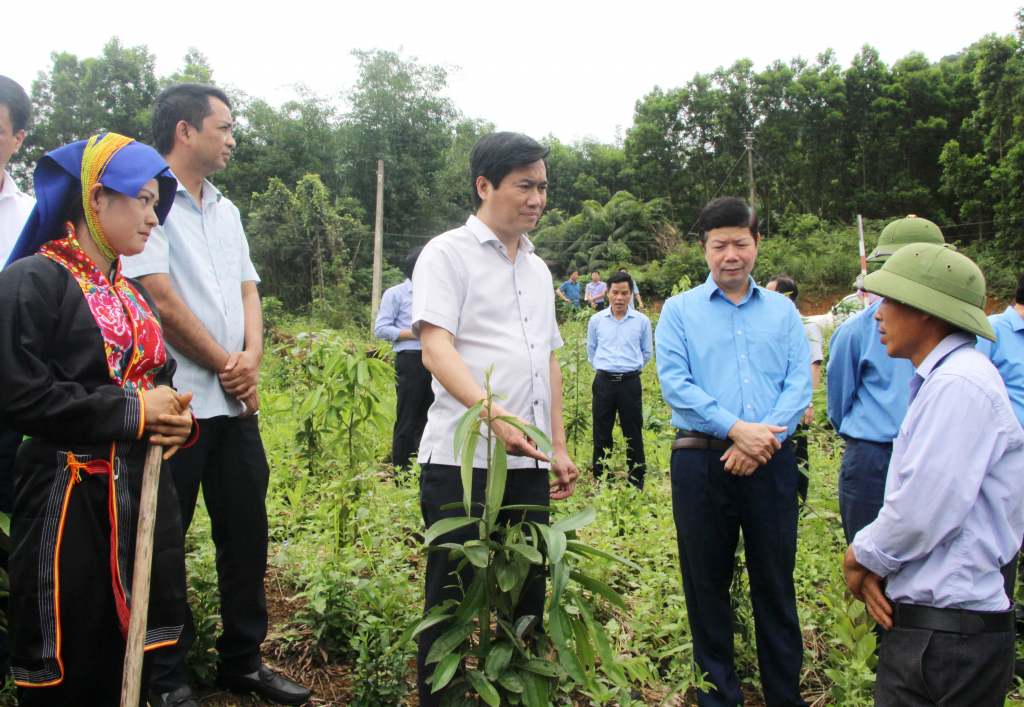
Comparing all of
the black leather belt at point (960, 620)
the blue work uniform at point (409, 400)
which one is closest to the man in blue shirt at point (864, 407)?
the black leather belt at point (960, 620)

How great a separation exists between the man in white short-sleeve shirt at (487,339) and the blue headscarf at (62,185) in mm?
738

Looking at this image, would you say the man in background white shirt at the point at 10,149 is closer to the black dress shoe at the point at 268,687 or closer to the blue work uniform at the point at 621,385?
the black dress shoe at the point at 268,687

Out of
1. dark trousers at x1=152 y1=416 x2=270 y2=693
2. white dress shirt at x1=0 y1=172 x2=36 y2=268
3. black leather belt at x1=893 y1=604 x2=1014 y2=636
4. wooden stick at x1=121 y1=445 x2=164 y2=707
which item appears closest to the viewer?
wooden stick at x1=121 y1=445 x2=164 y2=707

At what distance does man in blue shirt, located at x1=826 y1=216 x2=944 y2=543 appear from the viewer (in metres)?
2.46

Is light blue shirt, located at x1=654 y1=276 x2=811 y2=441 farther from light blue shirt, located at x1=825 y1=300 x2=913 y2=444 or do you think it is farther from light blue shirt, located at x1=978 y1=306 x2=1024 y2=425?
light blue shirt, located at x1=978 y1=306 x2=1024 y2=425

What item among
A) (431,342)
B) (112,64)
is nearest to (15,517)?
(431,342)

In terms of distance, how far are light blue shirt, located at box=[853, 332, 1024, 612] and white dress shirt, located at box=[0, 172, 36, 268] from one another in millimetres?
2753

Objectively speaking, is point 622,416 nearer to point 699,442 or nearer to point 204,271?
point 699,442

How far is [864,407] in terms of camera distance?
2535 mm

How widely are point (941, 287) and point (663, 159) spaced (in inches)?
1291

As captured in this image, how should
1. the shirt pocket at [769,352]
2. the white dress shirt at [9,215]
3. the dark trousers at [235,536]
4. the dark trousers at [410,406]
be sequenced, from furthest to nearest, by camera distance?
1. the dark trousers at [410,406]
2. the shirt pocket at [769,352]
3. the white dress shirt at [9,215]
4. the dark trousers at [235,536]

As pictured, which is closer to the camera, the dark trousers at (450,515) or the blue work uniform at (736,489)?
the dark trousers at (450,515)

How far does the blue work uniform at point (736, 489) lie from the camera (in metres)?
2.27

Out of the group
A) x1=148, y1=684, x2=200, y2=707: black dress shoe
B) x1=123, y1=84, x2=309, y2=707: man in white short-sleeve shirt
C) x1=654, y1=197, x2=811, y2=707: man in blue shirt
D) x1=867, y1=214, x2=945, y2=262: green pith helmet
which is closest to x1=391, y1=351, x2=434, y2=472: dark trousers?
x1=123, y1=84, x2=309, y2=707: man in white short-sleeve shirt
